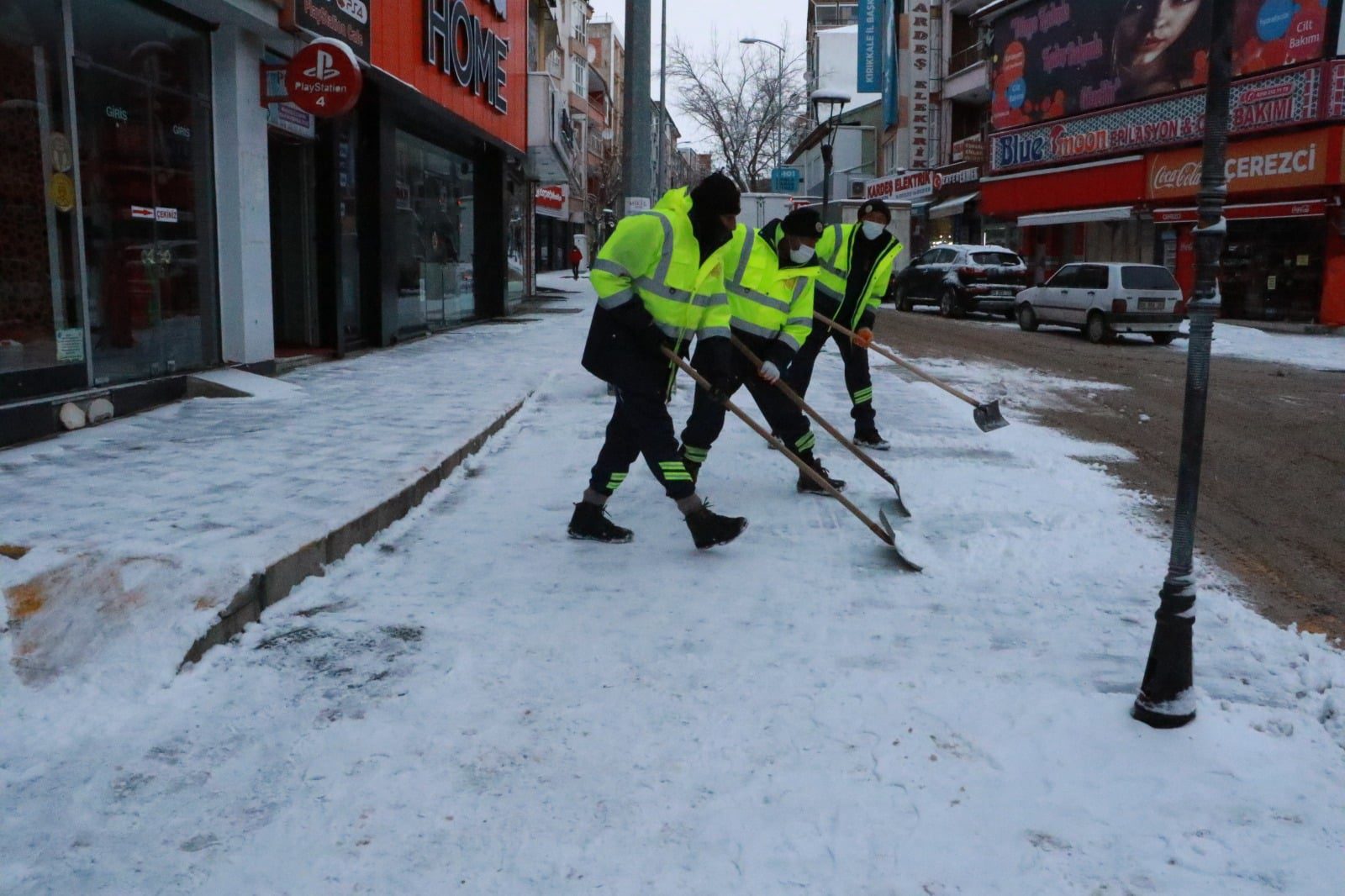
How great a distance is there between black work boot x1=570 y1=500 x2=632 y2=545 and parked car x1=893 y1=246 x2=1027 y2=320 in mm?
21864

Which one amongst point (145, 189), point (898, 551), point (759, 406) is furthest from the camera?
point (145, 189)

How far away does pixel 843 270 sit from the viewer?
25.5 ft

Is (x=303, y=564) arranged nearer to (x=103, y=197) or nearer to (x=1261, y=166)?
(x=103, y=197)

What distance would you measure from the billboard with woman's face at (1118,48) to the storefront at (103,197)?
18.6 meters

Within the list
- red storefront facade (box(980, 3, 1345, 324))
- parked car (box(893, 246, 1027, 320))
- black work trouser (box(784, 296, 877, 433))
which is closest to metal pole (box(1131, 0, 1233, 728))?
black work trouser (box(784, 296, 877, 433))

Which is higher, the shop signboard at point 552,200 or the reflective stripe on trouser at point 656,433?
the shop signboard at point 552,200

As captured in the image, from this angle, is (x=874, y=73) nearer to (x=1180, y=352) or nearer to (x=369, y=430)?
(x=1180, y=352)

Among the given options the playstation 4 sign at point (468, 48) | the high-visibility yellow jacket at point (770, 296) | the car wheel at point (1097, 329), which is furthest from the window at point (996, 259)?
the high-visibility yellow jacket at point (770, 296)

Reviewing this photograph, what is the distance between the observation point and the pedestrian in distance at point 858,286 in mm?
7715

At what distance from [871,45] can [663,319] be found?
154 feet

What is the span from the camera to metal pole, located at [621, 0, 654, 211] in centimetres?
1169

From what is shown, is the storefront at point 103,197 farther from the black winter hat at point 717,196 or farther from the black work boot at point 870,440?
the black work boot at point 870,440

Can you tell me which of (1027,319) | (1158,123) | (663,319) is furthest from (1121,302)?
(663,319)

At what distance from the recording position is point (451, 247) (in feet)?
61.2
